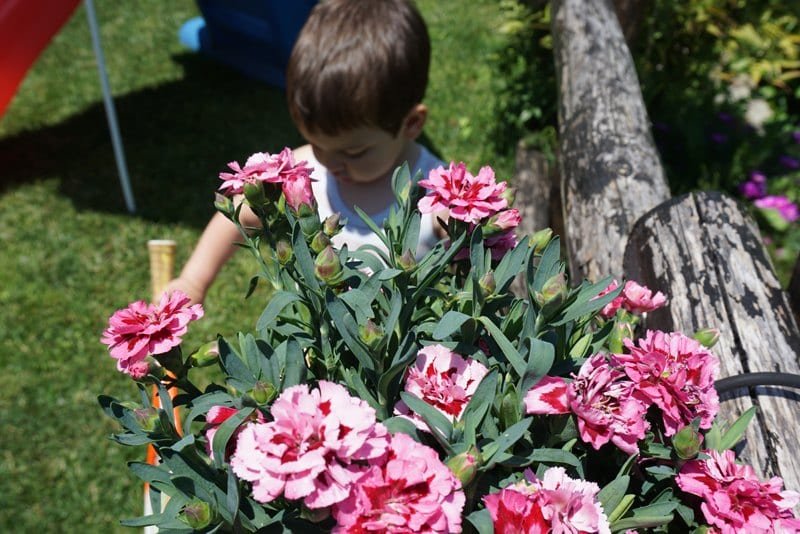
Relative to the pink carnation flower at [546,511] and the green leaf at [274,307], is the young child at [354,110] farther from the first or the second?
the pink carnation flower at [546,511]

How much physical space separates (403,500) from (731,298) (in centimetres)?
88

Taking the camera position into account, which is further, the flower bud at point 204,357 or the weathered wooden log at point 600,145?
the weathered wooden log at point 600,145

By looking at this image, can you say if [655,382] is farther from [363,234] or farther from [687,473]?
[363,234]

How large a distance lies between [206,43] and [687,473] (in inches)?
193

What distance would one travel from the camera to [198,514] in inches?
27.2

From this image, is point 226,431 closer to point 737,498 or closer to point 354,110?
point 737,498

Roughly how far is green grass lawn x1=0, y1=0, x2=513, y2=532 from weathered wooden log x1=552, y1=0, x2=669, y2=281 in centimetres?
138

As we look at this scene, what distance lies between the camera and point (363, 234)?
2.06m

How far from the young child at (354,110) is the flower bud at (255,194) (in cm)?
85

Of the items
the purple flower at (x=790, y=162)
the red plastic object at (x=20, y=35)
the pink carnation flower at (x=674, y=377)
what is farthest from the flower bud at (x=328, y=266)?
the purple flower at (x=790, y=162)

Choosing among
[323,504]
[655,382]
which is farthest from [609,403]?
[323,504]

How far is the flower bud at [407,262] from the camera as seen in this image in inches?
31.7

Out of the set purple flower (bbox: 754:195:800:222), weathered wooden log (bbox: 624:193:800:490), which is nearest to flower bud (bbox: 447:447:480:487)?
weathered wooden log (bbox: 624:193:800:490)

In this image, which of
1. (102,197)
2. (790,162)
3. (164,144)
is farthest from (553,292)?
(164,144)
